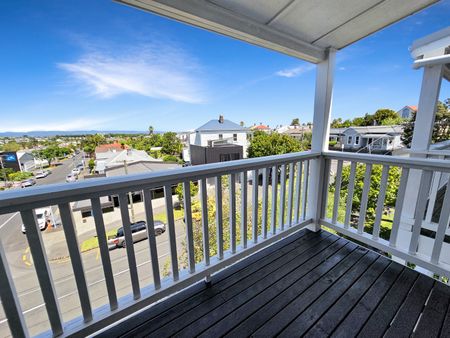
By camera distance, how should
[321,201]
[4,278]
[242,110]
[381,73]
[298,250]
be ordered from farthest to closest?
[381,73] → [242,110] → [321,201] → [298,250] → [4,278]

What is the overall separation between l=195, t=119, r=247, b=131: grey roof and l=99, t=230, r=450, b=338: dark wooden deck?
131 cm

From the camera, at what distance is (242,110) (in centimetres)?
312

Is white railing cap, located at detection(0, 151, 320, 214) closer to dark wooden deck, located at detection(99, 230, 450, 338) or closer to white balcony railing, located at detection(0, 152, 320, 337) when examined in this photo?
white balcony railing, located at detection(0, 152, 320, 337)

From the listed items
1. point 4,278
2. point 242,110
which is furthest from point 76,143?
point 242,110

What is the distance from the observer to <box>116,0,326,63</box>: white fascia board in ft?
3.88

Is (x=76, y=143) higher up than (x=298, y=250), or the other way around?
(x=76, y=143)

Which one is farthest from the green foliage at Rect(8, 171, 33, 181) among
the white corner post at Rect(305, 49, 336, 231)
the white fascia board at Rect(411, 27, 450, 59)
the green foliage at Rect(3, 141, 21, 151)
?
the white fascia board at Rect(411, 27, 450, 59)

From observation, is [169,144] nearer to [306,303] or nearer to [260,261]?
[260,261]

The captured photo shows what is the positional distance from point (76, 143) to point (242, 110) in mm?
2215

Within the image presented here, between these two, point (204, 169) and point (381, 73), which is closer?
point (204, 169)

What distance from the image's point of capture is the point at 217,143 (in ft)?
5.83

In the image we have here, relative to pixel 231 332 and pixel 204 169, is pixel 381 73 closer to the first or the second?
pixel 204 169

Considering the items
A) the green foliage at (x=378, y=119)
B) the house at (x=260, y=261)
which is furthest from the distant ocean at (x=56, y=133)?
the green foliage at (x=378, y=119)

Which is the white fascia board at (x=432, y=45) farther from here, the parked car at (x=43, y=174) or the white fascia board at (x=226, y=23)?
the parked car at (x=43, y=174)
